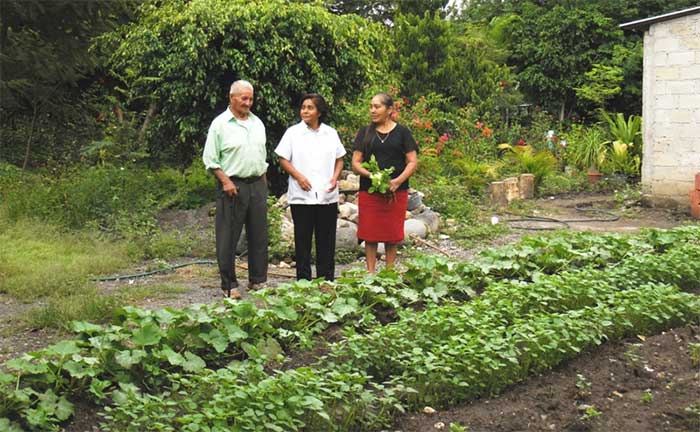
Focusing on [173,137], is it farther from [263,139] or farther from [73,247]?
[263,139]

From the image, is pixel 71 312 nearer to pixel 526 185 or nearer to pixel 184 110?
pixel 184 110

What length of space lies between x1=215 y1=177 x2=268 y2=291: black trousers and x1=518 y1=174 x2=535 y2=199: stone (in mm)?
8251

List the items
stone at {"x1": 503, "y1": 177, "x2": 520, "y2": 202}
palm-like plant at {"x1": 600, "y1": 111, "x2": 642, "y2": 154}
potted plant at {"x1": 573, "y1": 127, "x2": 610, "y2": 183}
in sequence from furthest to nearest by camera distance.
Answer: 1. palm-like plant at {"x1": 600, "y1": 111, "x2": 642, "y2": 154}
2. potted plant at {"x1": 573, "y1": 127, "x2": 610, "y2": 183}
3. stone at {"x1": 503, "y1": 177, "x2": 520, "y2": 202}

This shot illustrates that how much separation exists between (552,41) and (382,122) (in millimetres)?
16459

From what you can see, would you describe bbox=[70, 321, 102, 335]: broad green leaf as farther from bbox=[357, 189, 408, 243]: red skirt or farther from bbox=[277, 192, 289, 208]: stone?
bbox=[277, 192, 289, 208]: stone

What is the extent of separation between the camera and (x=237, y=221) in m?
7.20

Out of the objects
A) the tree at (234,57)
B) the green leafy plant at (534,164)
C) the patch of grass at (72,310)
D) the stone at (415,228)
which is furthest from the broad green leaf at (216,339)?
the green leafy plant at (534,164)

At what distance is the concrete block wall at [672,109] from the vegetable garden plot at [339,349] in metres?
7.20

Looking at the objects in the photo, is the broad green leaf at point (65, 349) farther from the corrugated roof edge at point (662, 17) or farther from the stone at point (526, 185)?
the stone at point (526, 185)

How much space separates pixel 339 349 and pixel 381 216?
9.33ft

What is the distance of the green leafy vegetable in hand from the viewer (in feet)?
23.8

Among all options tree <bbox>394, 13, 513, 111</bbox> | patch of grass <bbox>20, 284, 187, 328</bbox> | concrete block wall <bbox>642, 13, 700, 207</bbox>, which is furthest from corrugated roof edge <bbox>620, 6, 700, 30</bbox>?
patch of grass <bbox>20, 284, 187, 328</bbox>

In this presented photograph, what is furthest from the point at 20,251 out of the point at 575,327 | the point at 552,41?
the point at 552,41

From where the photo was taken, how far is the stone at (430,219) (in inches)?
418
